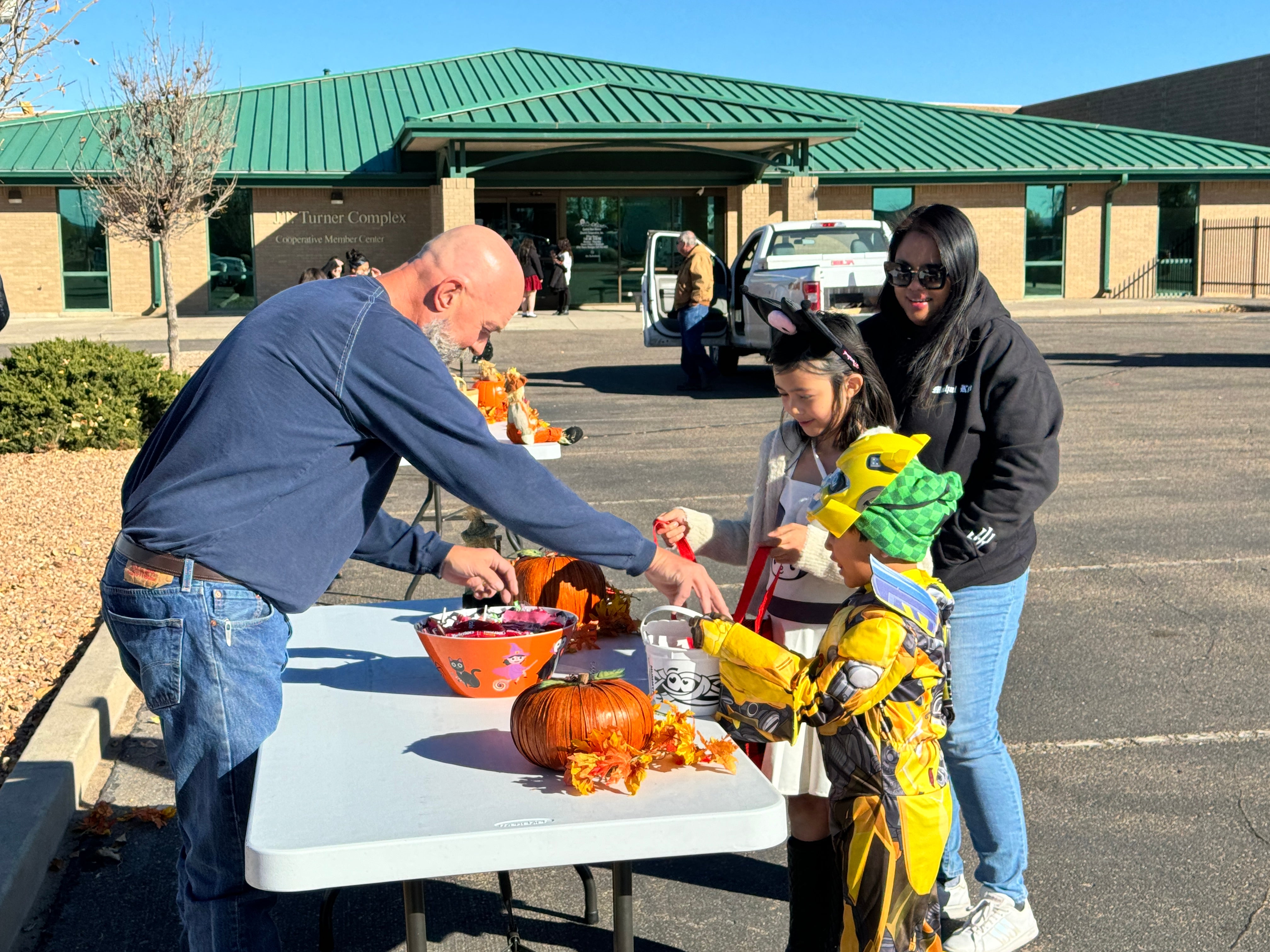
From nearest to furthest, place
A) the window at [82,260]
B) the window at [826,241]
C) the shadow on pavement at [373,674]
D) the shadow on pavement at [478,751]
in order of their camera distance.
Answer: the shadow on pavement at [478,751] < the shadow on pavement at [373,674] < the window at [826,241] < the window at [82,260]

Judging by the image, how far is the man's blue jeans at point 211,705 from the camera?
2393 mm

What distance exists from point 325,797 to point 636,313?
2878 centimetres

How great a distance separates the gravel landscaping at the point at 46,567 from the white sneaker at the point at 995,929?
340 cm

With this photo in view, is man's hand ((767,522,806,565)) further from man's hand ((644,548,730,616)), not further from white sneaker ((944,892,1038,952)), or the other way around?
white sneaker ((944,892,1038,952))

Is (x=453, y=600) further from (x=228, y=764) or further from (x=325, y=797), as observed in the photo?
(x=325, y=797)

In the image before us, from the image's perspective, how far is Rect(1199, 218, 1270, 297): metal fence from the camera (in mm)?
33500

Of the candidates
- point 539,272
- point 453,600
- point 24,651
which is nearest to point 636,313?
point 539,272

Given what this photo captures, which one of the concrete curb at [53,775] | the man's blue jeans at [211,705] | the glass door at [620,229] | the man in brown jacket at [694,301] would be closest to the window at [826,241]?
the man in brown jacket at [694,301]

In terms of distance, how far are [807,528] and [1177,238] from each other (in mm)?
34992

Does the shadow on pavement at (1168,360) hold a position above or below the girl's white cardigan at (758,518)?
below

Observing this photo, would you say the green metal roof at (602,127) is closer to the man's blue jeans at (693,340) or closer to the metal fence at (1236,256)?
the metal fence at (1236,256)

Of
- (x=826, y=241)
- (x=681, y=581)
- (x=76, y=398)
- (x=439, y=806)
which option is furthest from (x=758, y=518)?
(x=826, y=241)

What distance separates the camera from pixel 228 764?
2434 mm

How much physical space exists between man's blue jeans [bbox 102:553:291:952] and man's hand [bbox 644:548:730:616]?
2.65 feet
